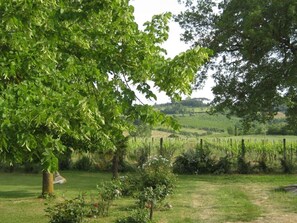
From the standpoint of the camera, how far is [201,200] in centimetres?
1698

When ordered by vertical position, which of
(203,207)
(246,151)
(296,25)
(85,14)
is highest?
(296,25)

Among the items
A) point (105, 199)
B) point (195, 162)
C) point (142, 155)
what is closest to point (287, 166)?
point (195, 162)

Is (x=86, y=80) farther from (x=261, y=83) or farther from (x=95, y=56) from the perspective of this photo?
(x=261, y=83)

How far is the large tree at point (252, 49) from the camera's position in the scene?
774 inches

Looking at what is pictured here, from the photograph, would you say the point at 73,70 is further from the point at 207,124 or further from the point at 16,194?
the point at 207,124

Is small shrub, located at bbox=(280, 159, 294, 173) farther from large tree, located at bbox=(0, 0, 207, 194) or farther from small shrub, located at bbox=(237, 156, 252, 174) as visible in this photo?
large tree, located at bbox=(0, 0, 207, 194)

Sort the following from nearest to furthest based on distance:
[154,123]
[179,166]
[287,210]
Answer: [154,123], [287,210], [179,166]

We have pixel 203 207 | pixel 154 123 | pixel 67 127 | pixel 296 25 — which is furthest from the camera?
pixel 296 25

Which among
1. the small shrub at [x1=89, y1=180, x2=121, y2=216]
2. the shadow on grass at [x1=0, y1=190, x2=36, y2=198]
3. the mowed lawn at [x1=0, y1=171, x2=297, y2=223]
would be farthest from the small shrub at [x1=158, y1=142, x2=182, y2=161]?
the small shrub at [x1=89, y1=180, x2=121, y2=216]

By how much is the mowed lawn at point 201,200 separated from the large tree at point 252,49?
13.5ft

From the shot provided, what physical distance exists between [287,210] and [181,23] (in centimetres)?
1383

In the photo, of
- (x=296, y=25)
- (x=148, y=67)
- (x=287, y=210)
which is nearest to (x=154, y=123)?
(x=148, y=67)

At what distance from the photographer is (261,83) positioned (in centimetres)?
2186

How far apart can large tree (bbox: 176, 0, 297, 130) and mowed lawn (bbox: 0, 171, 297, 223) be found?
161 inches
